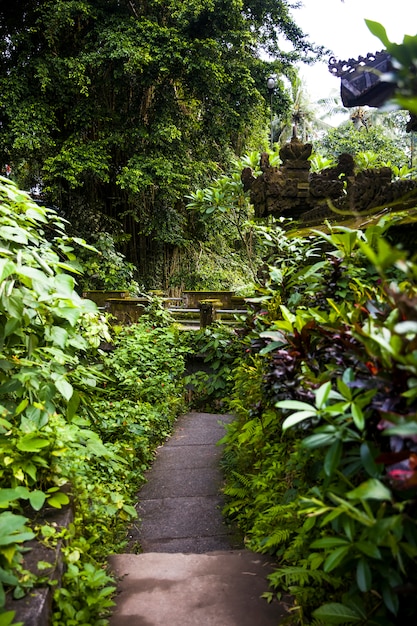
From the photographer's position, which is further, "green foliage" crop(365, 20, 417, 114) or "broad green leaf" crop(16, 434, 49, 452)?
"broad green leaf" crop(16, 434, 49, 452)

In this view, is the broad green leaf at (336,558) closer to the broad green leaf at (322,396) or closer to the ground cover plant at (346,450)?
the ground cover plant at (346,450)

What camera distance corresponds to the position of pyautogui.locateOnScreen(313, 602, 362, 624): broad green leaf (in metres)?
1.31

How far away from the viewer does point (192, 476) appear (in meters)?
4.00

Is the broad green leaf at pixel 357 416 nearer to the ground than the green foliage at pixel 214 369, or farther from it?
farther from it

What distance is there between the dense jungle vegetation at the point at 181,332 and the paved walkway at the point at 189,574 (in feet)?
0.35

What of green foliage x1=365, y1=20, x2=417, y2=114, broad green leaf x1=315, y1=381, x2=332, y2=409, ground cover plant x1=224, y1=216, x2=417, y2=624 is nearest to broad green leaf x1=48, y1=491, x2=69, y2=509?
ground cover plant x1=224, y1=216, x2=417, y2=624

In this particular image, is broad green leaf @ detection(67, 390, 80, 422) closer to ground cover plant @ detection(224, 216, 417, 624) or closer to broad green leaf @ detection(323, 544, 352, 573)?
Answer: ground cover plant @ detection(224, 216, 417, 624)

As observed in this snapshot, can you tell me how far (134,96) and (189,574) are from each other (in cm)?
1162

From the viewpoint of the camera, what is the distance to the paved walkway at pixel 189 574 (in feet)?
5.81

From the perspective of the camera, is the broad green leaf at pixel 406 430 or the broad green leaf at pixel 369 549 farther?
the broad green leaf at pixel 369 549

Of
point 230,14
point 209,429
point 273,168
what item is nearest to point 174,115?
point 230,14

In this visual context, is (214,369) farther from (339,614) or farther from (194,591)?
(339,614)

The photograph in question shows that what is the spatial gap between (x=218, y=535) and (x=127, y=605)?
117 centimetres

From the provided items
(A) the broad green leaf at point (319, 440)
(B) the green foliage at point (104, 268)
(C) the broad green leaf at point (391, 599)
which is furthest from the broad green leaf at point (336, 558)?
(B) the green foliage at point (104, 268)
